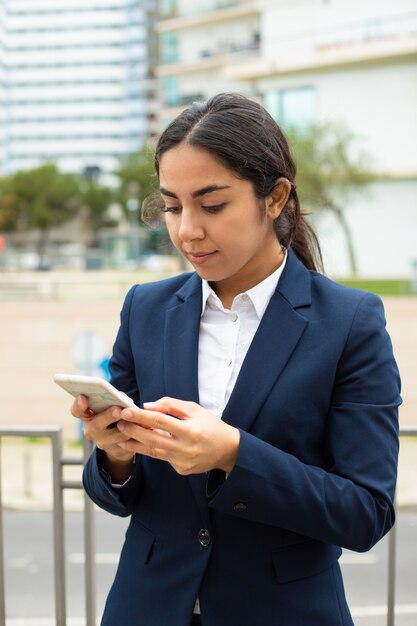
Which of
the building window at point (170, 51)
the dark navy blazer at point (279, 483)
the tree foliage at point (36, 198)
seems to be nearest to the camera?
the dark navy blazer at point (279, 483)

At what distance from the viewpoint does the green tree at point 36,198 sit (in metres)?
59.1

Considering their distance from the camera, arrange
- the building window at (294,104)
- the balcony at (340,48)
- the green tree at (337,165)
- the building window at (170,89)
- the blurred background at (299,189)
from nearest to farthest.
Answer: the blurred background at (299,189) < the green tree at (337,165) < the balcony at (340,48) < the building window at (294,104) < the building window at (170,89)

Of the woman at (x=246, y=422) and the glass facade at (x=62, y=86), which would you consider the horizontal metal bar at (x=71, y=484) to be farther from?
the glass facade at (x=62, y=86)

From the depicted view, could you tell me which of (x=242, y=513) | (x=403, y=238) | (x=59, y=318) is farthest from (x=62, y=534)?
(x=403, y=238)

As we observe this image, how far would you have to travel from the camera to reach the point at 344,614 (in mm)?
1474

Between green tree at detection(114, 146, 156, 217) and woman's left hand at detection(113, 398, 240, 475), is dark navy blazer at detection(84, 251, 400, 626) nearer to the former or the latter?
woman's left hand at detection(113, 398, 240, 475)

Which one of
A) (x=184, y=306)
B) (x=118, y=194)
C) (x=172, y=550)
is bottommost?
(x=118, y=194)

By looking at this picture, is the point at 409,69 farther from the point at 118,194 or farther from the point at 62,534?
the point at 118,194

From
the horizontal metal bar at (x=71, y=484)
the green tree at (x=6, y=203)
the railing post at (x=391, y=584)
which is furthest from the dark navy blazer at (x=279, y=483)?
the green tree at (x=6, y=203)

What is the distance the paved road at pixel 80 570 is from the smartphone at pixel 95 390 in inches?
140

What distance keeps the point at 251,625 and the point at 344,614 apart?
176mm

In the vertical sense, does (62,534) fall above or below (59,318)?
above

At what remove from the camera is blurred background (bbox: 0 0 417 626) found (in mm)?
8617

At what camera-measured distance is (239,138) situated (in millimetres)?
1401
